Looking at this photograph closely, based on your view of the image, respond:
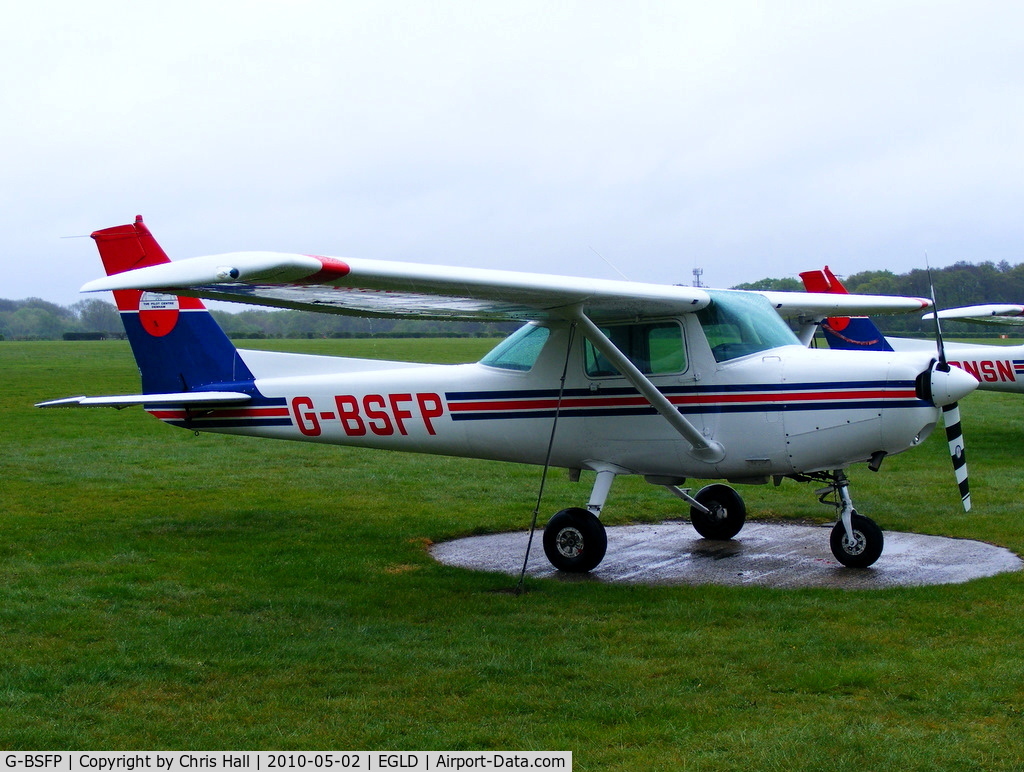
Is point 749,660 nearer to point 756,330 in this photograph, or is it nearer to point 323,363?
point 756,330

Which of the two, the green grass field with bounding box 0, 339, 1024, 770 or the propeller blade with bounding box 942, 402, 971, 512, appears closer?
the green grass field with bounding box 0, 339, 1024, 770

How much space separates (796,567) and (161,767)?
19.3 feet

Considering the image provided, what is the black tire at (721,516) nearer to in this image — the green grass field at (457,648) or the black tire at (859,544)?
the green grass field at (457,648)

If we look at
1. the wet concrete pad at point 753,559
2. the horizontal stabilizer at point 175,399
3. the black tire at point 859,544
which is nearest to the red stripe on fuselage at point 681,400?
the black tire at point 859,544

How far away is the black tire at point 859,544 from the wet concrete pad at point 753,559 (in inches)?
3.4

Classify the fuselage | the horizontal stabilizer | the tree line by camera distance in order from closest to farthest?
1. the fuselage
2. the horizontal stabilizer
3. the tree line

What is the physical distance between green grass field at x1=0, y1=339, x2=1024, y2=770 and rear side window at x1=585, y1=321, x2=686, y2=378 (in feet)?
5.99

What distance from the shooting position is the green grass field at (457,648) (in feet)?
15.9

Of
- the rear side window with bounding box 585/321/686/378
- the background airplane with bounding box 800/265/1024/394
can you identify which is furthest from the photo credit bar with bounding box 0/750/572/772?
the background airplane with bounding box 800/265/1024/394

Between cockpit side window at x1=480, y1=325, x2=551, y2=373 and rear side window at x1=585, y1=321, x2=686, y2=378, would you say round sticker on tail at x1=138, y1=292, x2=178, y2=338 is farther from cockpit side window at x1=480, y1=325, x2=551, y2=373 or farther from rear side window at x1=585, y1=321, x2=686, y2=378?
rear side window at x1=585, y1=321, x2=686, y2=378

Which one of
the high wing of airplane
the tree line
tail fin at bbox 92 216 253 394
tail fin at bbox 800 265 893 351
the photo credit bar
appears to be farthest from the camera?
Answer: the tree line

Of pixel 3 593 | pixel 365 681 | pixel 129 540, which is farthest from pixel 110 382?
pixel 365 681

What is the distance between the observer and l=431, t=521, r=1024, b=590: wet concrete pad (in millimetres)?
8414

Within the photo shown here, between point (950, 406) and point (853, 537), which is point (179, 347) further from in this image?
point (950, 406)
